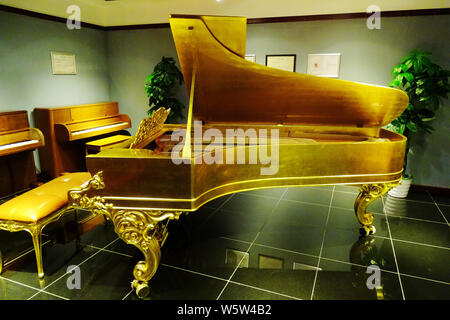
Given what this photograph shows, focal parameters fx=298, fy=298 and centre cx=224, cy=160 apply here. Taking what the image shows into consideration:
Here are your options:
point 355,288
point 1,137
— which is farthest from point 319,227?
point 1,137

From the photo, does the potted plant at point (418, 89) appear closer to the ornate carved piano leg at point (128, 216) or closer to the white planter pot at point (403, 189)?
the white planter pot at point (403, 189)

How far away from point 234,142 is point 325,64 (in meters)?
2.23

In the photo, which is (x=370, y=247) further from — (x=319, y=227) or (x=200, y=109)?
(x=200, y=109)

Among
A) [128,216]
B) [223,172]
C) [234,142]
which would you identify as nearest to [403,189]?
[234,142]

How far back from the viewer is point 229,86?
219 centimetres

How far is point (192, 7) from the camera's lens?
437cm

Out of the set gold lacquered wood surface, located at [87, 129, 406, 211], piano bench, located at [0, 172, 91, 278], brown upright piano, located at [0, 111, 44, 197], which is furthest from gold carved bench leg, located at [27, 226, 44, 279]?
brown upright piano, located at [0, 111, 44, 197]

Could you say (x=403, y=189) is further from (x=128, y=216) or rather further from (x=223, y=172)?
(x=128, y=216)

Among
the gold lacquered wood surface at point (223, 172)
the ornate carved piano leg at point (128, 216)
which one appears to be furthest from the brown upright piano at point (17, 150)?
the gold lacquered wood surface at point (223, 172)

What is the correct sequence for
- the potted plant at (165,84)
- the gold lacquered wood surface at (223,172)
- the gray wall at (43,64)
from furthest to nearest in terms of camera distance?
1. the potted plant at (165,84)
2. the gray wall at (43,64)
3. the gold lacquered wood surface at (223,172)

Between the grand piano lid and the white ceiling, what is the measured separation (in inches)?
82.0

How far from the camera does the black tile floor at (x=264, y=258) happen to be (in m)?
1.94

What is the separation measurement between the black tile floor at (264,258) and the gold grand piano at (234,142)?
273mm

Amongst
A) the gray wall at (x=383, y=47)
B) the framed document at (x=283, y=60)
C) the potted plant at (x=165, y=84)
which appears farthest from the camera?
the potted plant at (x=165, y=84)
